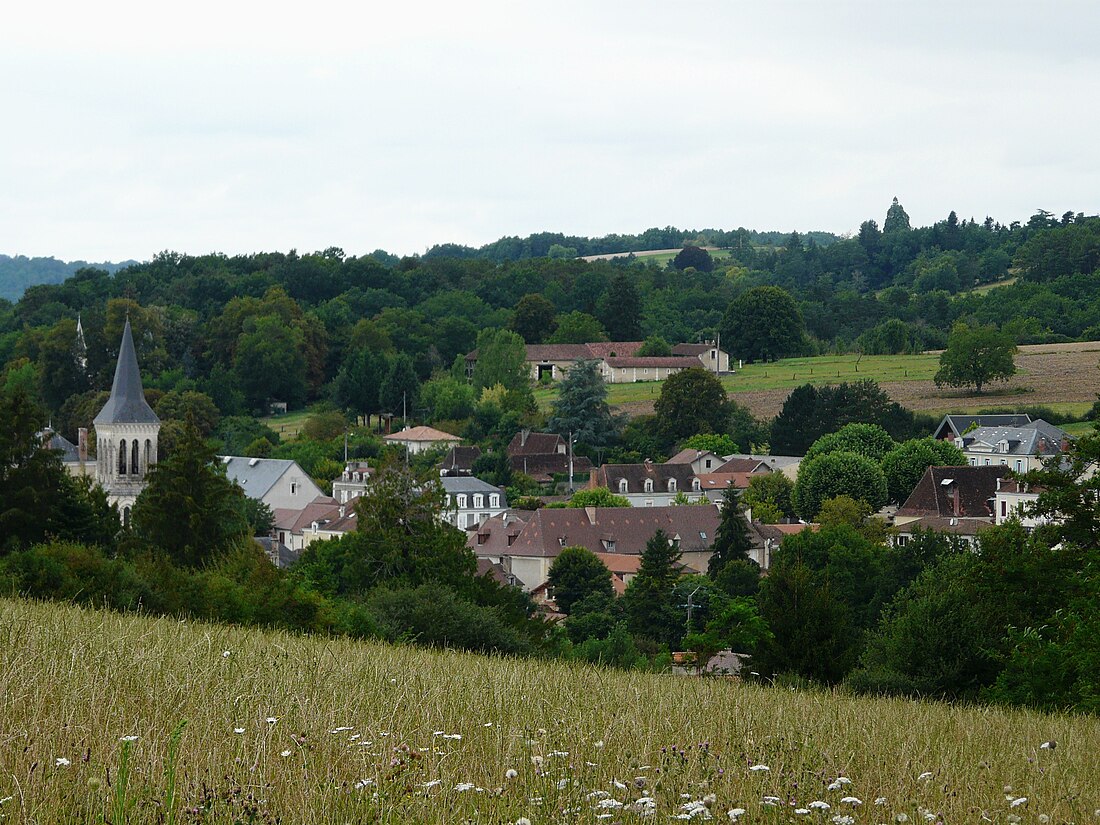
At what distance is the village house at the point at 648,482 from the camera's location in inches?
3142

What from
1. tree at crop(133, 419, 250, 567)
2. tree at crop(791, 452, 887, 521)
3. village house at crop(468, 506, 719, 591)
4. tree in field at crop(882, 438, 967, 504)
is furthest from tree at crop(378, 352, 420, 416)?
tree at crop(133, 419, 250, 567)

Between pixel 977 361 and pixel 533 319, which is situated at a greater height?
pixel 533 319

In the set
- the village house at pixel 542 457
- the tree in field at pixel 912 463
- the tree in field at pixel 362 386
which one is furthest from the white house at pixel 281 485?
the tree in field at pixel 912 463

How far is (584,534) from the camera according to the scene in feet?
215

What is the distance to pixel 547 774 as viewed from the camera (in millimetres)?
5848

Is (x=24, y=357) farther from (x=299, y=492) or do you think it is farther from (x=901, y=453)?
(x=901, y=453)

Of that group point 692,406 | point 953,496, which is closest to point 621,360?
point 692,406

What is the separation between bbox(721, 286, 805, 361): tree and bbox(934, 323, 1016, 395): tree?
23.2m

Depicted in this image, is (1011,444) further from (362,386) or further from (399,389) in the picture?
(362,386)

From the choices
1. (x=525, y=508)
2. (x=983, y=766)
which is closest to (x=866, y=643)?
(x=983, y=766)

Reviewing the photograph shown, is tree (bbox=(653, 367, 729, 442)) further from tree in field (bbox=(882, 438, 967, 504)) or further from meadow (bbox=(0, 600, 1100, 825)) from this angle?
meadow (bbox=(0, 600, 1100, 825))

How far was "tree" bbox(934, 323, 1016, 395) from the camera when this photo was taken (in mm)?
93625

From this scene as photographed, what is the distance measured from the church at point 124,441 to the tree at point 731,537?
26.4 metres

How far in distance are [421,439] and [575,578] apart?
121 ft
